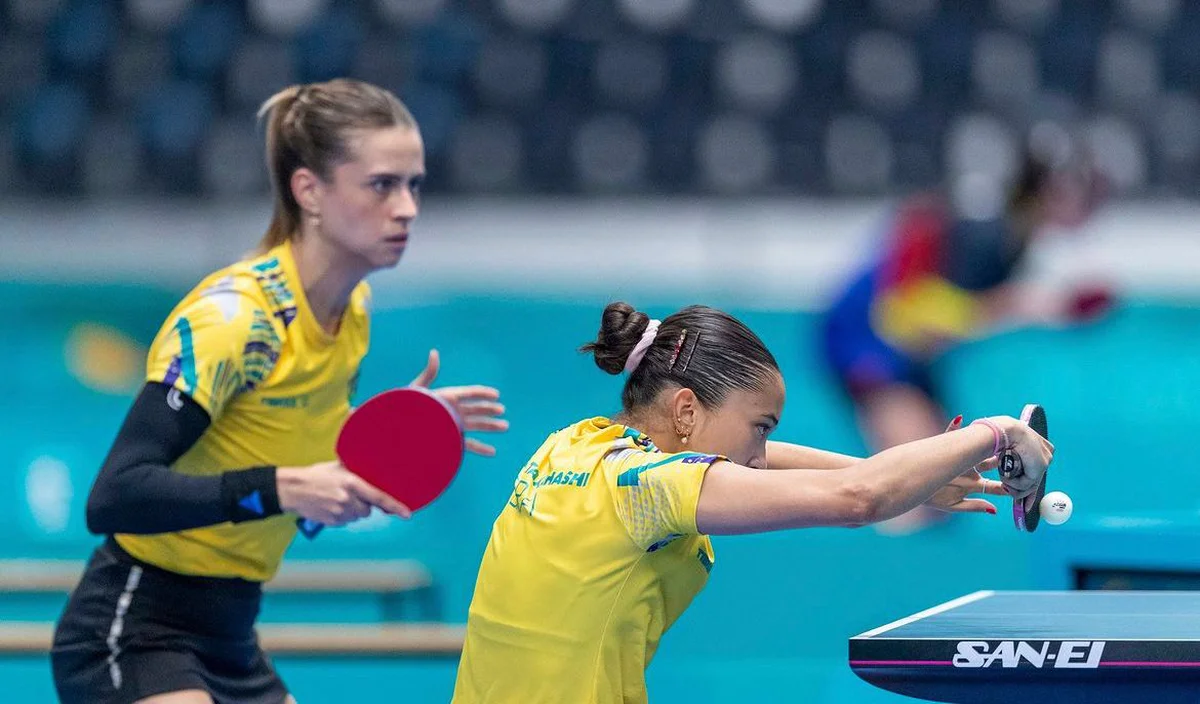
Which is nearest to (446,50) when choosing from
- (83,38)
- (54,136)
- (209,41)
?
(209,41)

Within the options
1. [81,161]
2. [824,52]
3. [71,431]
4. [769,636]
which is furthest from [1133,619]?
[81,161]

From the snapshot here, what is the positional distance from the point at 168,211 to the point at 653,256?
281cm

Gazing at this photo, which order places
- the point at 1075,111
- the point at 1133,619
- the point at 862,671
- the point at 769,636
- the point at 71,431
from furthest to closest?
the point at 1075,111
the point at 71,431
the point at 769,636
the point at 1133,619
the point at 862,671

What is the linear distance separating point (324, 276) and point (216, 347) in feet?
1.19

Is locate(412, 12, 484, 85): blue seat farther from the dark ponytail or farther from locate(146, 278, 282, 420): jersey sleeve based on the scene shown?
the dark ponytail

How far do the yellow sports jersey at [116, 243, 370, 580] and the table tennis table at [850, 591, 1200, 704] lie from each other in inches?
44.3

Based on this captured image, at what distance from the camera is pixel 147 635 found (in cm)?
269

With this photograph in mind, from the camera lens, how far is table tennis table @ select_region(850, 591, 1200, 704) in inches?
79.7

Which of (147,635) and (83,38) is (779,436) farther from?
(83,38)

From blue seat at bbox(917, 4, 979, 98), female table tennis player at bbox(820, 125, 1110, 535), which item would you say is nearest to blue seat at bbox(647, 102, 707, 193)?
blue seat at bbox(917, 4, 979, 98)

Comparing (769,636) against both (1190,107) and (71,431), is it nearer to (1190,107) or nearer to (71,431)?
(71,431)

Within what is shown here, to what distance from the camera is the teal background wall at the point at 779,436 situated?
382 cm

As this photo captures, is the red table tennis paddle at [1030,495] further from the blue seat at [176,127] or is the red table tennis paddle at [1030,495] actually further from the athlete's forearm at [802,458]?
the blue seat at [176,127]

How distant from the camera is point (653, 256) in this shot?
9398 millimetres
